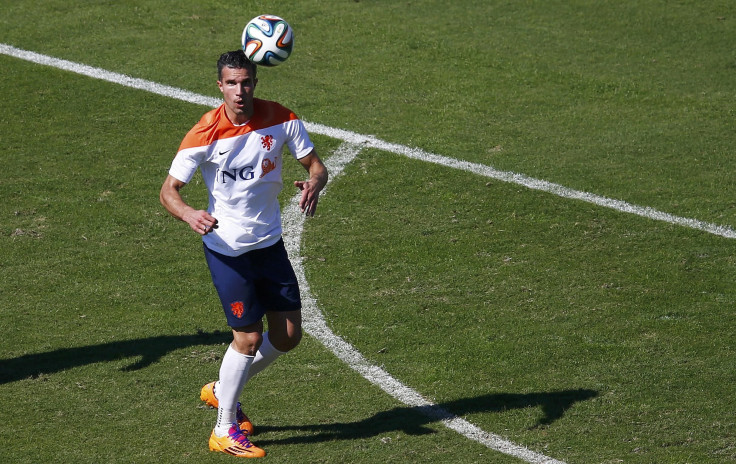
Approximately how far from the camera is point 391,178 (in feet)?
37.1

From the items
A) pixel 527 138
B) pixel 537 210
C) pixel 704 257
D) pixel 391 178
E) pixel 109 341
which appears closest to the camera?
pixel 109 341

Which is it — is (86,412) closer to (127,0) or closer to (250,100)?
(250,100)

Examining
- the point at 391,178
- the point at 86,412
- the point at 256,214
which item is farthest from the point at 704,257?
the point at 86,412

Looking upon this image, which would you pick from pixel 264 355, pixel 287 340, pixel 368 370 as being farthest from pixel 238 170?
pixel 368 370

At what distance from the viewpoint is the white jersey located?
6.70m

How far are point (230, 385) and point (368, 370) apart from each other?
1.45 metres

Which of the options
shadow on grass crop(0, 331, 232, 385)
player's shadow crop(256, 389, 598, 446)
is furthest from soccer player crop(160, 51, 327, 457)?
shadow on grass crop(0, 331, 232, 385)

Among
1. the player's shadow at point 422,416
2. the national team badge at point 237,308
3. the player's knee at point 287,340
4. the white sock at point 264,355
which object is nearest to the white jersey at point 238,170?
the national team badge at point 237,308

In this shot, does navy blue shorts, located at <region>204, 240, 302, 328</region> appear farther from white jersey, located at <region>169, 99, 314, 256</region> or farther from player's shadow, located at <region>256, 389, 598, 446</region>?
player's shadow, located at <region>256, 389, 598, 446</region>

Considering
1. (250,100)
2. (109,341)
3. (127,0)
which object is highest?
(250,100)

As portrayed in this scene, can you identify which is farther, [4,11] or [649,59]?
[4,11]

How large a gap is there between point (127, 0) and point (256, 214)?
9632 mm

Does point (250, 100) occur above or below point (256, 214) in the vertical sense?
above

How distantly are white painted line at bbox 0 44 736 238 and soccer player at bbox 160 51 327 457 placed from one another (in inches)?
185
